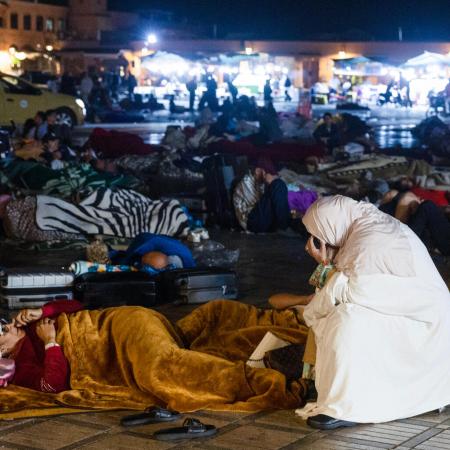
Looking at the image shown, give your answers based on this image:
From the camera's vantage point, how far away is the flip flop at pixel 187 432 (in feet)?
16.4

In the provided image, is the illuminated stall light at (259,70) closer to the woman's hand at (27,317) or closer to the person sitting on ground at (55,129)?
the person sitting on ground at (55,129)

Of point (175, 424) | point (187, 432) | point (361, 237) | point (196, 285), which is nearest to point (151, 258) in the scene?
point (196, 285)

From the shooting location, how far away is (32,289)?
25.5 feet

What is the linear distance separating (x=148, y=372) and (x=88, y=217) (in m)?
5.21

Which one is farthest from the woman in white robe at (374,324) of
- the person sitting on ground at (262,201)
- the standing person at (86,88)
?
the standing person at (86,88)

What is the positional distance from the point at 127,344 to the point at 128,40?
62450 millimetres

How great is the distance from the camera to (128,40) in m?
67.0

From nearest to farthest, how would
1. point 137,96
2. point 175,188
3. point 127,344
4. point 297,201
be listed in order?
point 127,344 < point 297,201 < point 175,188 < point 137,96

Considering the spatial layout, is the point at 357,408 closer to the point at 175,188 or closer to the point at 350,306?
the point at 350,306

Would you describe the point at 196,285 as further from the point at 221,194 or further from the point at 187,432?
the point at 221,194

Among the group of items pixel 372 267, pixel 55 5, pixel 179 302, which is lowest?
pixel 179 302

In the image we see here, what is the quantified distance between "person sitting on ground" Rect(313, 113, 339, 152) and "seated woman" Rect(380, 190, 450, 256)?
30.1 feet

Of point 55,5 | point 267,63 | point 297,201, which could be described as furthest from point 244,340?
point 55,5

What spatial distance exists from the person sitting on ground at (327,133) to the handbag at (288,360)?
13.5 meters
